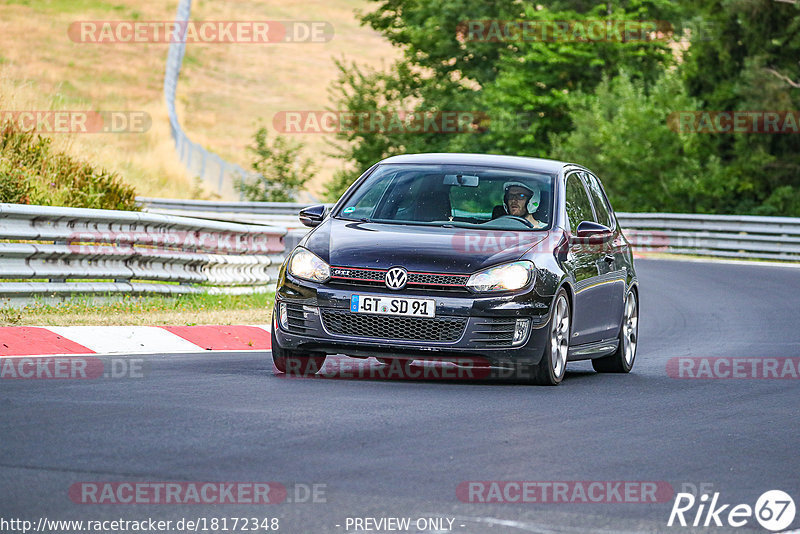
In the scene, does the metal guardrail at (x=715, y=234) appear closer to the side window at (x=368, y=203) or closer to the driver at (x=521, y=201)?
the side window at (x=368, y=203)

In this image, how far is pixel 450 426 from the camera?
313 inches

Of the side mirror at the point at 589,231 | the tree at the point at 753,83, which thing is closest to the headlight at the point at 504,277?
the side mirror at the point at 589,231

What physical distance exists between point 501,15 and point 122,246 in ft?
145

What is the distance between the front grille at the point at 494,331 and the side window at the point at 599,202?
8.86ft

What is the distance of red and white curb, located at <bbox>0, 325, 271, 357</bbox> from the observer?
11172 mm

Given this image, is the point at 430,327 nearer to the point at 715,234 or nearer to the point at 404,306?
the point at 404,306

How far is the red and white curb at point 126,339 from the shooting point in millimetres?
11172

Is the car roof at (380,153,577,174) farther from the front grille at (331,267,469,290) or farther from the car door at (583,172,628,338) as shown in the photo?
the front grille at (331,267,469,290)

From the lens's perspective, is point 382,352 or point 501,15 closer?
point 382,352

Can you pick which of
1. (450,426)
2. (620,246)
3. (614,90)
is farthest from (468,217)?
(614,90)

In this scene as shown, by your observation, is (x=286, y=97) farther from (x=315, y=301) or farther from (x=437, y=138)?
(x=315, y=301)

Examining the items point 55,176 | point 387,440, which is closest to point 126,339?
point 387,440

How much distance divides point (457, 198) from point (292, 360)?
1.81 m

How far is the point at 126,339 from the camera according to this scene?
12.0 meters
